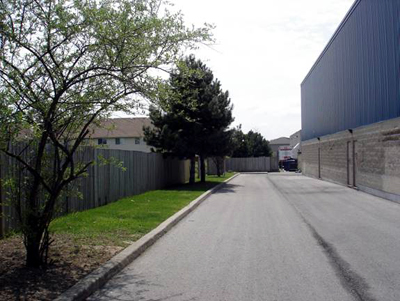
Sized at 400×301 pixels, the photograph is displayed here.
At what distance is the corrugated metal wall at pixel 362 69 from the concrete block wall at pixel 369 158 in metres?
0.56

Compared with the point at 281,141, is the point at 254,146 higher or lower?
lower

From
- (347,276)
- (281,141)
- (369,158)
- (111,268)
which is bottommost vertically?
(347,276)

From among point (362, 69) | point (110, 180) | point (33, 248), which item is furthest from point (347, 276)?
point (362, 69)

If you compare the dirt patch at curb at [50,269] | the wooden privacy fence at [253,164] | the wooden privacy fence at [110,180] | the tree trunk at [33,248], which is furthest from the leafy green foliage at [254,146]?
the tree trunk at [33,248]

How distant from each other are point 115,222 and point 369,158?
14100mm

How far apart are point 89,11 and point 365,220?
9823mm

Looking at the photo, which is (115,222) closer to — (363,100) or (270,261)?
(270,261)

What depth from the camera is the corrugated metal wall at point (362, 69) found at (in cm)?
1864

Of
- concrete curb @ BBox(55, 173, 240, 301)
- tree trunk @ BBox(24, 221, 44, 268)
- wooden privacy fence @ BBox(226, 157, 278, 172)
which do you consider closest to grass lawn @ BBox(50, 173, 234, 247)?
concrete curb @ BBox(55, 173, 240, 301)

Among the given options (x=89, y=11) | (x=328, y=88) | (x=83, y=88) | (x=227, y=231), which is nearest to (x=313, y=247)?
(x=227, y=231)

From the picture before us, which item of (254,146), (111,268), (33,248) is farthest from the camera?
(254,146)

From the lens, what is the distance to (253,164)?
6538 cm

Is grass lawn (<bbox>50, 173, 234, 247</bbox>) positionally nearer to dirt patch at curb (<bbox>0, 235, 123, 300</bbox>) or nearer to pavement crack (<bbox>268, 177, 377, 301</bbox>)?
dirt patch at curb (<bbox>0, 235, 123, 300</bbox>)

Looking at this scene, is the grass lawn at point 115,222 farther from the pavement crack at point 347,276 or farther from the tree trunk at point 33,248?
the pavement crack at point 347,276
